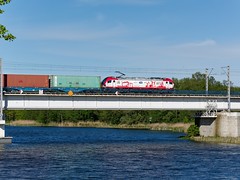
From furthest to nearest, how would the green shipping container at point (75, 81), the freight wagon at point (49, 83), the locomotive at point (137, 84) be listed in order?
the locomotive at point (137, 84) → the green shipping container at point (75, 81) → the freight wagon at point (49, 83)

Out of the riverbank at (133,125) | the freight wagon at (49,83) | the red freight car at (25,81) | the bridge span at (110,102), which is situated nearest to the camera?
the bridge span at (110,102)

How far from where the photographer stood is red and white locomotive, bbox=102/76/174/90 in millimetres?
89250

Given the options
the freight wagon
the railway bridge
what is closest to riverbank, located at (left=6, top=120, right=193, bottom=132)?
the railway bridge

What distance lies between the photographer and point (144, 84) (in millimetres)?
90875

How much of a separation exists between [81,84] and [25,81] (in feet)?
32.2

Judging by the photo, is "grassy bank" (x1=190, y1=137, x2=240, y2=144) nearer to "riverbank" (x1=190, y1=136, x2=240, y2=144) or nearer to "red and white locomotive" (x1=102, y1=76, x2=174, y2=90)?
"riverbank" (x1=190, y1=136, x2=240, y2=144)

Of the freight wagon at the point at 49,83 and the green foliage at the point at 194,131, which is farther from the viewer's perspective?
the green foliage at the point at 194,131

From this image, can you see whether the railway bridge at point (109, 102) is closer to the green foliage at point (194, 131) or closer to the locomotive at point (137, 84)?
the locomotive at point (137, 84)

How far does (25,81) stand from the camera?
8225 centimetres

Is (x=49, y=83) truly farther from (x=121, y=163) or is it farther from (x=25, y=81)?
(x=121, y=163)

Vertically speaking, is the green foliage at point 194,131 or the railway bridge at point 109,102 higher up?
the railway bridge at point 109,102

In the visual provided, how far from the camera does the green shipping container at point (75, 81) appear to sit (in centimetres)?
8462

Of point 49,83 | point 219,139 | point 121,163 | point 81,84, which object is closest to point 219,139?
point 219,139

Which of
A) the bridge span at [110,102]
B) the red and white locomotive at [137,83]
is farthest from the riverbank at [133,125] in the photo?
the red and white locomotive at [137,83]
